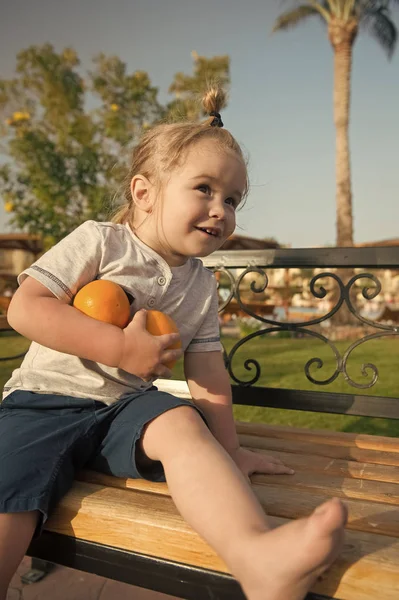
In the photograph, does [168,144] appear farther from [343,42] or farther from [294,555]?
[343,42]

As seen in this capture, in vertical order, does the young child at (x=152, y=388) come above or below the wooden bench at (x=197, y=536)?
above

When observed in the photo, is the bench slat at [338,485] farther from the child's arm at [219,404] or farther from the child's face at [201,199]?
the child's face at [201,199]

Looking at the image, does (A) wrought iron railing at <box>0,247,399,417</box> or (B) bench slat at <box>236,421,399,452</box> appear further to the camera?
(A) wrought iron railing at <box>0,247,399,417</box>

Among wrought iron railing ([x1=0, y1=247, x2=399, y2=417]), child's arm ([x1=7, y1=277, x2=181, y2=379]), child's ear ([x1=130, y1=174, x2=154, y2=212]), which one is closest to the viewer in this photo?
child's arm ([x1=7, y1=277, x2=181, y2=379])

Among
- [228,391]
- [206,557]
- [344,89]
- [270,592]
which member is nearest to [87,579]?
[228,391]

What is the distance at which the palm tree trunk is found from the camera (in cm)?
1252

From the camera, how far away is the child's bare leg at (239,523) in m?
0.96

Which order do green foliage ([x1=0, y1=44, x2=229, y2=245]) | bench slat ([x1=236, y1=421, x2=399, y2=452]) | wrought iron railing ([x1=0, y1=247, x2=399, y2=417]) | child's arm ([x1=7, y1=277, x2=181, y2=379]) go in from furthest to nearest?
1. green foliage ([x1=0, y1=44, x2=229, y2=245])
2. wrought iron railing ([x1=0, y1=247, x2=399, y2=417])
3. bench slat ([x1=236, y1=421, x2=399, y2=452])
4. child's arm ([x1=7, y1=277, x2=181, y2=379])

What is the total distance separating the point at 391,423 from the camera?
15.4 feet

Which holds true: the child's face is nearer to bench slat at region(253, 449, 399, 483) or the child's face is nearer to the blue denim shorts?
the blue denim shorts

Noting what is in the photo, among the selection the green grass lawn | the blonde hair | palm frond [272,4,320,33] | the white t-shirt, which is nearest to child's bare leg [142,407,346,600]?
the white t-shirt

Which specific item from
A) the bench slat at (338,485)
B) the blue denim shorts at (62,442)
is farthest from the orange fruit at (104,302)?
the bench slat at (338,485)

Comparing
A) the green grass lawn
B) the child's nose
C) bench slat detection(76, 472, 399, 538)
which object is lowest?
the green grass lawn

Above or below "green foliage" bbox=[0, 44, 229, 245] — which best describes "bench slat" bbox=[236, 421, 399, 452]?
below
